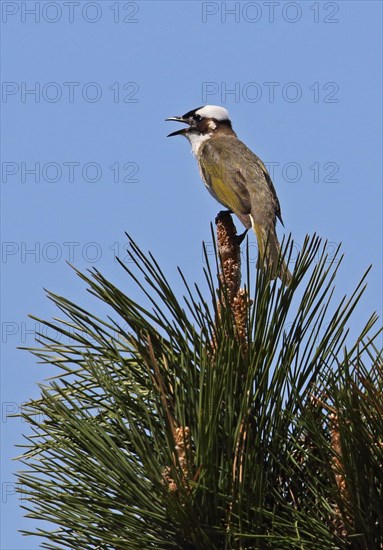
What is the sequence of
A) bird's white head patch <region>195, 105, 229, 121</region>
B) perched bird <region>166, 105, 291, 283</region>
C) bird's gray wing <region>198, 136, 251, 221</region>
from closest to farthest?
perched bird <region>166, 105, 291, 283</region>, bird's gray wing <region>198, 136, 251, 221</region>, bird's white head patch <region>195, 105, 229, 121</region>

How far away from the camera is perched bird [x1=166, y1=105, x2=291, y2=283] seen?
676 centimetres

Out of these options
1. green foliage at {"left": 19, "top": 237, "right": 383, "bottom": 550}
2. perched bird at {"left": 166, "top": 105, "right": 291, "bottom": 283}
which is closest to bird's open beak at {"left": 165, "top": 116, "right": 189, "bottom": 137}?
perched bird at {"left": 166, "top": 105, "right": 291, "bottom": 283}

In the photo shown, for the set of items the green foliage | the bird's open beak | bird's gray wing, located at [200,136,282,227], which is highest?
the bird's open beak

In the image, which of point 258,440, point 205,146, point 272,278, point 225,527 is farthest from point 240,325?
point 205,146

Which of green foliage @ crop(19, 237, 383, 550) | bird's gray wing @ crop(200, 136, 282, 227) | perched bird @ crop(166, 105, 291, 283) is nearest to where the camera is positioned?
green foliage @ crop(19, 237, 383, 550)

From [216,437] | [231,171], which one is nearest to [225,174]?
[231,171]

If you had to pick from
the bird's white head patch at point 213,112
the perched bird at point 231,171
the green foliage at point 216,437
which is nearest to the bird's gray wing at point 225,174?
the perched bird at point 231,171

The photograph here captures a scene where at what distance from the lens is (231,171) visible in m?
7.59

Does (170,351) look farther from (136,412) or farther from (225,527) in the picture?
(225,527)

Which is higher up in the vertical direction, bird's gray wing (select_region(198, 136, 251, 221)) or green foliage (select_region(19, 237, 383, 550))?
bird's gray wing (select_region(198, 136, 251, 221))

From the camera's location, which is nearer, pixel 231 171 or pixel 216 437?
pixel 216 437

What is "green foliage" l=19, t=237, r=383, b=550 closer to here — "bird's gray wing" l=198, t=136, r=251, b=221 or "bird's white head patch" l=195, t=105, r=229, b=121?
"bird's gray wing" l=198, t=136, r=251, b=221

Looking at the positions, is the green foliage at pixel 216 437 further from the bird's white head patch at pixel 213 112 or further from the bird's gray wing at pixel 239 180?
the bird's white head patch at pixel 213 112

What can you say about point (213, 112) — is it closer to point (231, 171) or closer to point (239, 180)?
point (231, 171)
